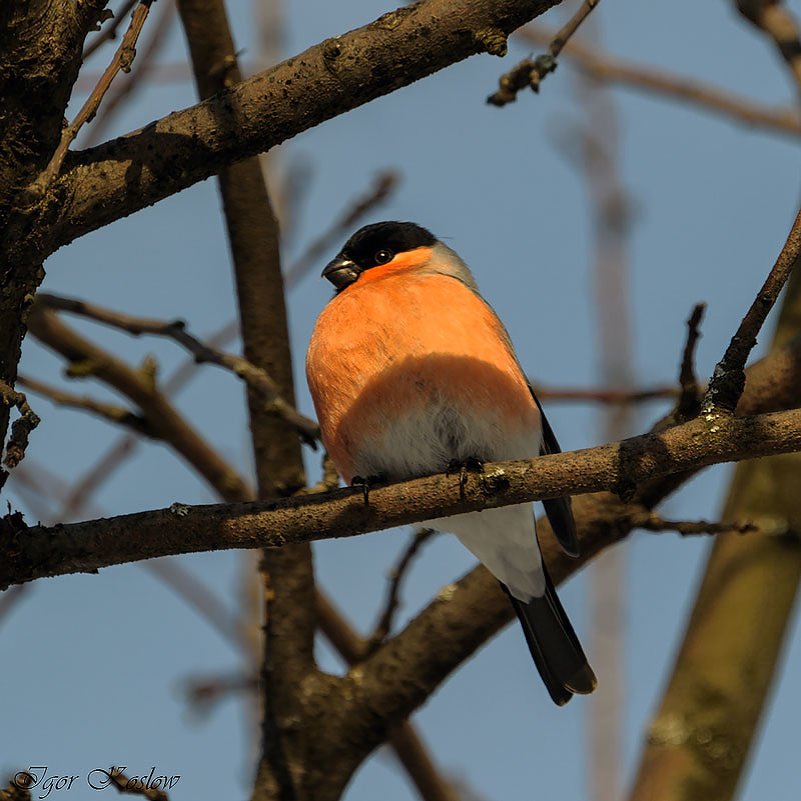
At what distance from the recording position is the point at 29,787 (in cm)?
241

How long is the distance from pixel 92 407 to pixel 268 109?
1695 millimetres

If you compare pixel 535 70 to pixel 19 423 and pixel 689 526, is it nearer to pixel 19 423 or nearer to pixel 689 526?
pixel 689 526

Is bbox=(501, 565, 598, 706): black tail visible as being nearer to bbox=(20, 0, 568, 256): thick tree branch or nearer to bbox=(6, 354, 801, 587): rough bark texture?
bbox=(6, 354, 801, 587): rough bark texture

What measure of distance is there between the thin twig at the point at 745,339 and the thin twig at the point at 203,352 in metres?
1.65

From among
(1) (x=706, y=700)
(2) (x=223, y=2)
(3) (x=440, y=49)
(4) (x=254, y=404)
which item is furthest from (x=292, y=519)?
(2) (x=223, y=2)

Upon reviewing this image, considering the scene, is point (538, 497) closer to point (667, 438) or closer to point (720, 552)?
A: point (667, 438)

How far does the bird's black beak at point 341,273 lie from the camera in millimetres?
4152

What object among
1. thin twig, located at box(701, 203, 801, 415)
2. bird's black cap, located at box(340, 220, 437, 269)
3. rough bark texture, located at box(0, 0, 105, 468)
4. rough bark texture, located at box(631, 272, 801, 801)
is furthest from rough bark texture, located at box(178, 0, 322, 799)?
thin twig, located at box(701, 203, 801, 415)

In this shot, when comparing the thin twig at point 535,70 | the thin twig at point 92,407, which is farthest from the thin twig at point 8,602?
the thin twig at point 535,70

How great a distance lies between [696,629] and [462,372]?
3.69 ft

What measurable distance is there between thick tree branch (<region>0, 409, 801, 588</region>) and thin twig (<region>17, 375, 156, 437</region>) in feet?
4.34

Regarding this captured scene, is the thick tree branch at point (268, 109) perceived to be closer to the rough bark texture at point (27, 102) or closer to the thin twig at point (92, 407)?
the rough bark texture at point (27, 102)

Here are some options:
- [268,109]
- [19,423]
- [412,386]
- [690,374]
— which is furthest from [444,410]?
[19,423]

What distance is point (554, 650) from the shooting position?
375 centimetres
